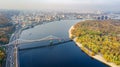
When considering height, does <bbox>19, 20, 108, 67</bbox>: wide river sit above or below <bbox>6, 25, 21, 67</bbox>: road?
below

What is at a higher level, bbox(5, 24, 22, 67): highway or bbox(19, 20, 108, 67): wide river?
bbox(5, 24, 22, 67): highway

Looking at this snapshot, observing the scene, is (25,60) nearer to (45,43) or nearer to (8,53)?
(8,53)

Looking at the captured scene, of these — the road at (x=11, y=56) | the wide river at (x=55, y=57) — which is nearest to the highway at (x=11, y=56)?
the road at (x=11, y=56)

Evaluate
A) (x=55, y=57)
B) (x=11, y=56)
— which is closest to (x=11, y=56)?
(x=11, y=56)

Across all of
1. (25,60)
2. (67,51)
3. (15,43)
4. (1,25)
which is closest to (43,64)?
(25,60)

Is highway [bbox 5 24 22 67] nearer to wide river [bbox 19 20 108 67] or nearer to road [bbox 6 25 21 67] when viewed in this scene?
road [bbox 6 25 21 67]

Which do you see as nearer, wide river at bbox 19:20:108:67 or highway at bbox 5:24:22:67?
highway at bbox 5:24:22:67

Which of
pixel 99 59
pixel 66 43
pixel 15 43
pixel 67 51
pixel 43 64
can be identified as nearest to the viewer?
pixel 43 64

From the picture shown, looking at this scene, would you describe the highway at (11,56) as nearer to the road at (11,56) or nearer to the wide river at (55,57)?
the road at (11,56)

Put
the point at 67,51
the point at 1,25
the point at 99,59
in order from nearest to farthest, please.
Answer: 1. the point at 99,59
2. the point at 67,51
3. the point at 1,25

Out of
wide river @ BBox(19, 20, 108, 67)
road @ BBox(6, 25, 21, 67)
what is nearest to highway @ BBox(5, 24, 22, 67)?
road @ BBox(6, 25, 21, 67)

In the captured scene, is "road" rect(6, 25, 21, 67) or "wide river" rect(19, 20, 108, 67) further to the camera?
"wide river" rect(19, 20, 108, 67)
